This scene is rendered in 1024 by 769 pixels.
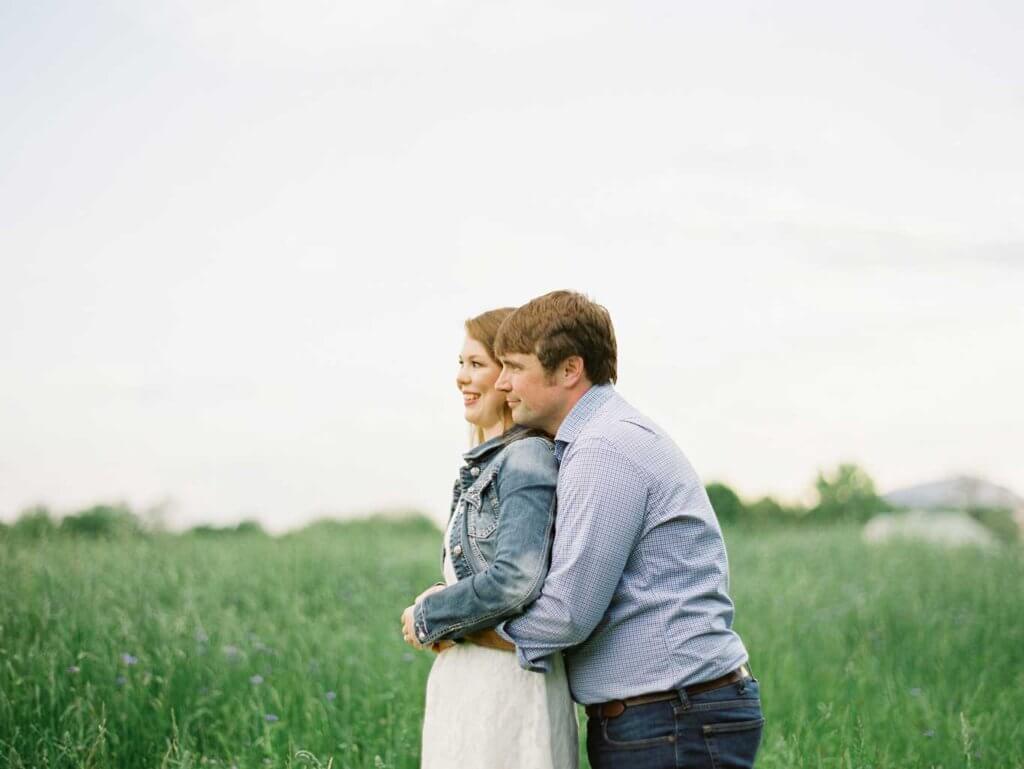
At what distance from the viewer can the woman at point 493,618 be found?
9.05 ft

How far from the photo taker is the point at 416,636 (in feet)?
9.70

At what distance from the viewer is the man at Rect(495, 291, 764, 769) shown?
2.71 m

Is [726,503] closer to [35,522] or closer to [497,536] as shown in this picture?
[35,522]

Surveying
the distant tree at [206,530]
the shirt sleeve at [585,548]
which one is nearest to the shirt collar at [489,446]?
the shirt sleeve at [585,548]

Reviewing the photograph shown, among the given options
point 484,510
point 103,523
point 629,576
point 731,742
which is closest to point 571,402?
point 484,510

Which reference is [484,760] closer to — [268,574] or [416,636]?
[416,636]

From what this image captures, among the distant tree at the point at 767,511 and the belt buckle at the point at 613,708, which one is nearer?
the belt buckle at the point at 613,708

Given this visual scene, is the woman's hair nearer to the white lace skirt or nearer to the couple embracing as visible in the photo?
the couple embracing

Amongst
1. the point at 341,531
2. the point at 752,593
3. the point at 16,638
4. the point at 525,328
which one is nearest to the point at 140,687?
the point at 16,638

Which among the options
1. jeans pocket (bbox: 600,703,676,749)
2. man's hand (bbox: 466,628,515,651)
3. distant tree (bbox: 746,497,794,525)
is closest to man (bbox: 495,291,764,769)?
jeans pocket (bbox: 600,703,676,749)

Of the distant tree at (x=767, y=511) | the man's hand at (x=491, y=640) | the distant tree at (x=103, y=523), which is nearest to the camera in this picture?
the man's hand at (x=491, y=640)

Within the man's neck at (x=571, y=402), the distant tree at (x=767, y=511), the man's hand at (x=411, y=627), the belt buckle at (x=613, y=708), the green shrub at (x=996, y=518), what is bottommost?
the green shrub at (x=996, y=518)

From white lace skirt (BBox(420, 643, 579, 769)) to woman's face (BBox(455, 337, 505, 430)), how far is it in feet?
2.32

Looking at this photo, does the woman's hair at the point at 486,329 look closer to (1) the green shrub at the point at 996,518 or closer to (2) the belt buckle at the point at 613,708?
(2) the belt buckle at the point at 613,708
